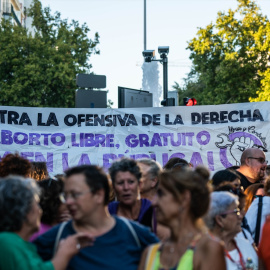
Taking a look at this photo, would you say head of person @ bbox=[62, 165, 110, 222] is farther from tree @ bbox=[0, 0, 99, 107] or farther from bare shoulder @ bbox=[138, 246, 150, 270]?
tree @ bbox=[0, 0, 99, 107]

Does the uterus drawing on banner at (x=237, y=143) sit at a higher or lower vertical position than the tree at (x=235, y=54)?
lower

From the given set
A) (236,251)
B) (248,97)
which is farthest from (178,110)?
(248,97)

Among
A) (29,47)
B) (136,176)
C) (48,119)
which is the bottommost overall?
(136,176)

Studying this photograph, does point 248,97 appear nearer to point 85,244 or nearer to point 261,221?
point 261,221

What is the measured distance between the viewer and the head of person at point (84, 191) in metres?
3.80

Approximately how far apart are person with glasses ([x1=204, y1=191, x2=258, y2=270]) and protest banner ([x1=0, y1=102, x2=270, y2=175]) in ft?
21.0

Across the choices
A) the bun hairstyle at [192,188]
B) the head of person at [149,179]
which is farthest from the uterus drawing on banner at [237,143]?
the bun hairstyle at [192,188]

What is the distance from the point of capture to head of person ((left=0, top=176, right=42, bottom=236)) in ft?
11.8

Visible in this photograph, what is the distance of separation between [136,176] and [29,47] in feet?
93.7

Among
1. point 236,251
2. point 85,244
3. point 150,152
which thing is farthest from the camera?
point 150,152

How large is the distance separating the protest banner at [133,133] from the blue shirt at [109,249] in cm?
715

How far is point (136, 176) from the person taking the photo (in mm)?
5375

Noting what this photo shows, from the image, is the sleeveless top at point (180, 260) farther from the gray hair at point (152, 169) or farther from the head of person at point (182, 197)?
the gray hair at point (152, 169)

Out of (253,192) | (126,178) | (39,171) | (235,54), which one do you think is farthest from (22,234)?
(235,54)
